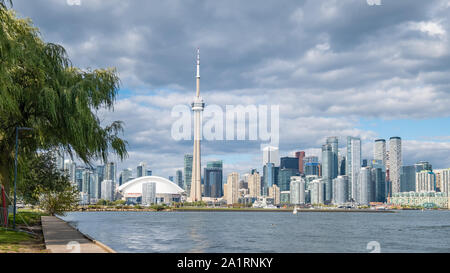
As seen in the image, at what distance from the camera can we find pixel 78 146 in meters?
30.2

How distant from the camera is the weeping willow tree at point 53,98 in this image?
90.3ft

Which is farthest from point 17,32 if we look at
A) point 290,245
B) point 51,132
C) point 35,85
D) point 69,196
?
point 69,196

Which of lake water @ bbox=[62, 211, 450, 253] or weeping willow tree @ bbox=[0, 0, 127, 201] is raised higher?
weeping willow tree @ bbox=[0, 0, 127, 201]

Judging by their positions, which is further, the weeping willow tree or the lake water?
the lake water

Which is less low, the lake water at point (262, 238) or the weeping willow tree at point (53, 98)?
the weeping willow tree at point (53, 98)

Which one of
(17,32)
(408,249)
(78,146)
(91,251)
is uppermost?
(17,32)

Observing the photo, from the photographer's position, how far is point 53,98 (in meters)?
27.1

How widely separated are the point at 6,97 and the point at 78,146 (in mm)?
7604

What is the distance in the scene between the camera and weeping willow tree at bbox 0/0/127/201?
27.5 m

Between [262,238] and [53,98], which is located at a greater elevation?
[53,98]

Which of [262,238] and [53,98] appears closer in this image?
[53,98]

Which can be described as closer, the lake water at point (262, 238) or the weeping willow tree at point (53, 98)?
the weeping willow tree at point (53, 98)
